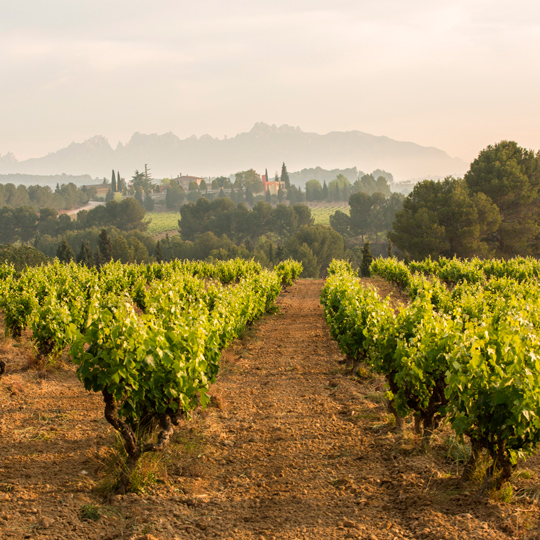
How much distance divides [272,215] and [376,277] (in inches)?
1870

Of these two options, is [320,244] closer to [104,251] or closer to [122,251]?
[122,251]

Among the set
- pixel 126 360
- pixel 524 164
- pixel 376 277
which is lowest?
pixel 376 277

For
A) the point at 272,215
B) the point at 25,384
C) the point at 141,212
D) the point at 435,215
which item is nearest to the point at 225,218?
the point at 272,215

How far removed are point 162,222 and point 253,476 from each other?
110 metres

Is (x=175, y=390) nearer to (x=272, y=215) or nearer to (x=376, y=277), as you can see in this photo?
(x=376, y=277)

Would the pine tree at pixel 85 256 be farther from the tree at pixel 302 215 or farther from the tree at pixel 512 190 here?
the tree at pixel 302 215

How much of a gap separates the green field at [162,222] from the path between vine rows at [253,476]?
91.5 meters

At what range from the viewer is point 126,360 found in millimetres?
4961

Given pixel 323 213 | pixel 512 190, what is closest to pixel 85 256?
pixel 512 190

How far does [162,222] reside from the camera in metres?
112

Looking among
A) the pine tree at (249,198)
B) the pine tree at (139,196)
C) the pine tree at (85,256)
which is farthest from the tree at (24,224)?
the pine tree at (249,198)

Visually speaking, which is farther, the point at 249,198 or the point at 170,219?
the point at 249,198

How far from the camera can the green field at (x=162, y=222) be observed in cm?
9933

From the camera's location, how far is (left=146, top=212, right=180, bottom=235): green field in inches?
3911
